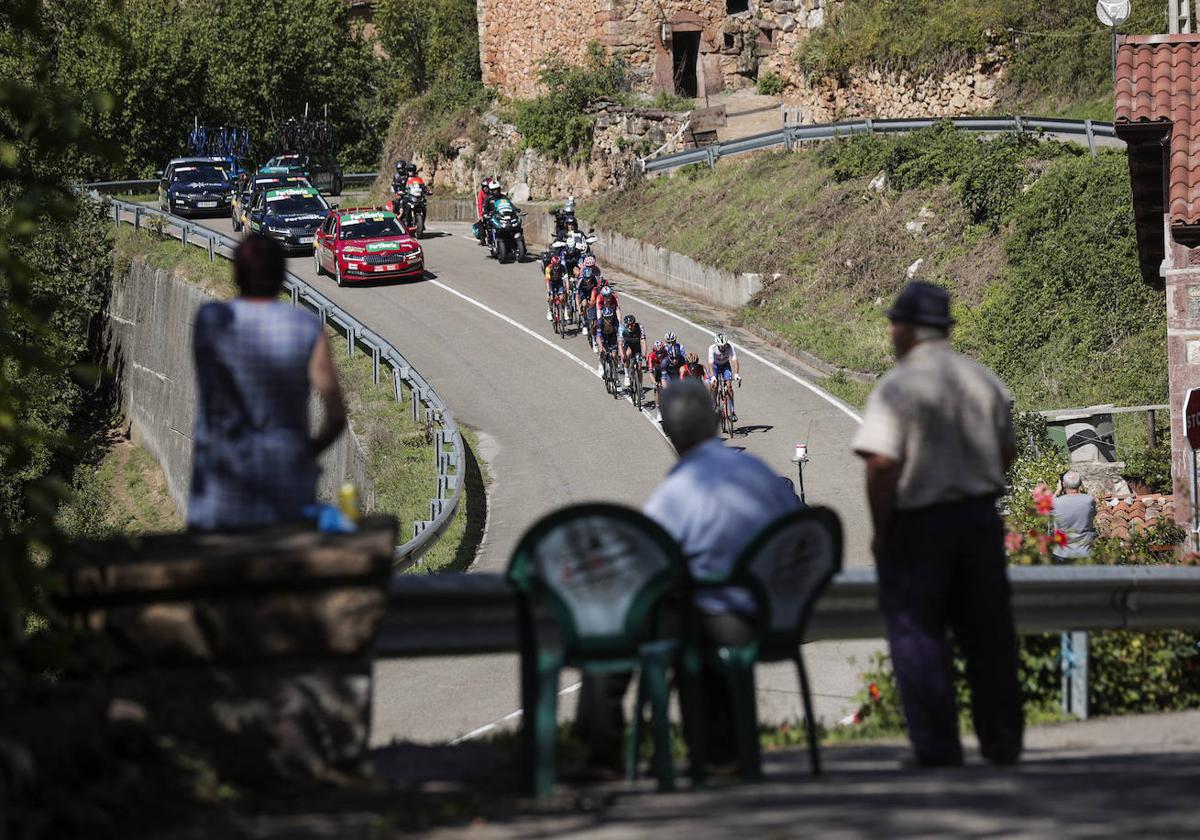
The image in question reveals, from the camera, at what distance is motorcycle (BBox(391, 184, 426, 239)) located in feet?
152

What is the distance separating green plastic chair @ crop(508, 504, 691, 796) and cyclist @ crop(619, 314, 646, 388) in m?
22.6

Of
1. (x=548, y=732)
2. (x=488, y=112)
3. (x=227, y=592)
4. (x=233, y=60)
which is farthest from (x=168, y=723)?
(x=233, y=60)

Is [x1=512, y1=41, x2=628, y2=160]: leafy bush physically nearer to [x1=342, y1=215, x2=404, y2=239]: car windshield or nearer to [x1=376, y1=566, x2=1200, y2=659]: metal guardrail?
[x1=342, y1=215, x2=404, y2=239]: car windshield

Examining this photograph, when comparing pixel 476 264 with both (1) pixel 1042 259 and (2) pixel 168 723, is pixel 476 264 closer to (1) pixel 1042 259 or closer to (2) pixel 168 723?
(1) pixel 1042 259

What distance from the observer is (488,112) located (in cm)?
5838

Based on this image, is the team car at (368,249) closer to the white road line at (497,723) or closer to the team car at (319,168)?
the team car at (319,168)

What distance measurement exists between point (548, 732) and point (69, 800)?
5.01 feet

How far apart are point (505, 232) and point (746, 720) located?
37373 mm

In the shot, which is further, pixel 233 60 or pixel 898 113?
pixel 233 60

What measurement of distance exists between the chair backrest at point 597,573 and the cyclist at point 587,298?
86.0 ft

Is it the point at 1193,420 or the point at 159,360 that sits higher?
the point at 1193,420

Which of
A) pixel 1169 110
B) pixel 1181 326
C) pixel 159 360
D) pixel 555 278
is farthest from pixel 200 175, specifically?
pixel 1181 326

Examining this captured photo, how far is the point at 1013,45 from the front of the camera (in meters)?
41.7

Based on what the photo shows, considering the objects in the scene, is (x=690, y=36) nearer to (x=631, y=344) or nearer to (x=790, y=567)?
(x=631, y=344)
